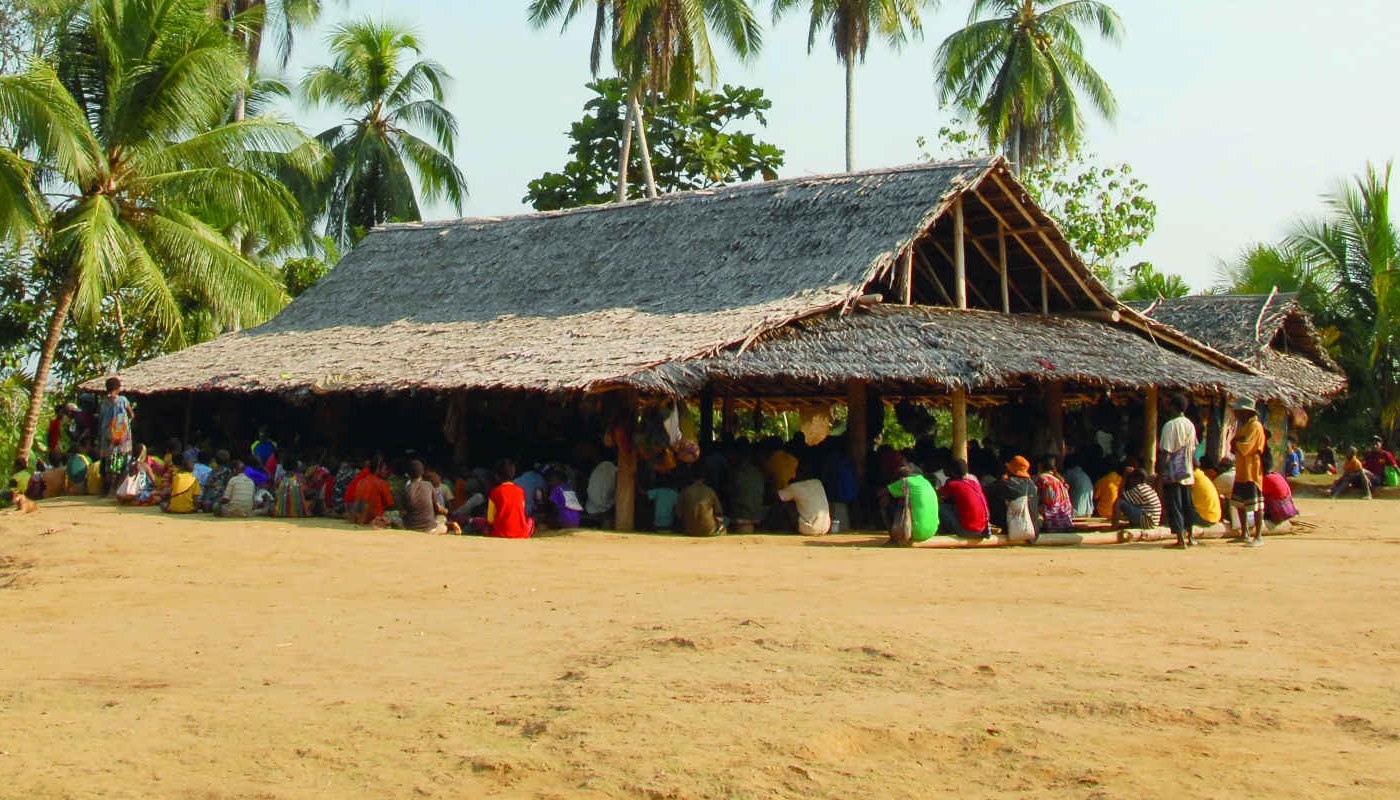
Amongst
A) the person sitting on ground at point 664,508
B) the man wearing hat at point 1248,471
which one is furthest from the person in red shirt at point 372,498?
the man wearing hat at point 1248,471

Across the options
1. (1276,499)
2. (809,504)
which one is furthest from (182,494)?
(1276,499)

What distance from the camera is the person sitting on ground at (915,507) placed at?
1133cm

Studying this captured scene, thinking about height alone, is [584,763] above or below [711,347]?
below

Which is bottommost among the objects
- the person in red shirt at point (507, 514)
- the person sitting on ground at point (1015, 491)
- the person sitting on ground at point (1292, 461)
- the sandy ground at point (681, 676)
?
the sandy ground at point (681, 676)

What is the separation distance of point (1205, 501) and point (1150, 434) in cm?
261

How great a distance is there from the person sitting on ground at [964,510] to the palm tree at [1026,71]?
19846 mm

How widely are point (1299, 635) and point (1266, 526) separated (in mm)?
6584

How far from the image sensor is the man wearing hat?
1131cm

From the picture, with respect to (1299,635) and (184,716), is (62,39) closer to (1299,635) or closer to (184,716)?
(184,716)

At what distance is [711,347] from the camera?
11.9m

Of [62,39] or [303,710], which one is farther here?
[62,39]

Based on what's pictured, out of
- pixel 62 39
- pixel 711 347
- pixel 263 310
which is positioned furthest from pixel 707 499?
pixel 62 39

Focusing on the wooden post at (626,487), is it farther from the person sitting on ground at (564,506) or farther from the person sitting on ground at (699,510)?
the person sitting on ground at (699,510)

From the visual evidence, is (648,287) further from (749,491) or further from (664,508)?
(664,508)
